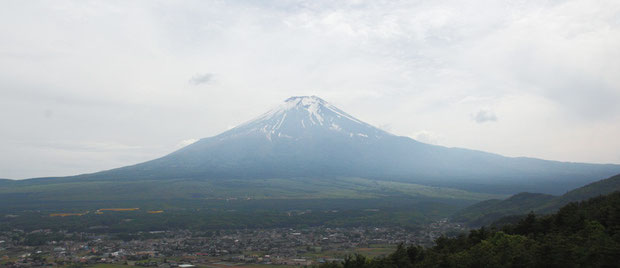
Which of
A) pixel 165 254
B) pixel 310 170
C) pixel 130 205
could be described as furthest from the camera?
pixel 310 170

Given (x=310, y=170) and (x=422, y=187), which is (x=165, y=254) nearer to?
(x=422, y=187)

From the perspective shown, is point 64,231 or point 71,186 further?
point 71,186

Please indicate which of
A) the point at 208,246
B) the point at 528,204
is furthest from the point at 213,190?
the point at 528,204

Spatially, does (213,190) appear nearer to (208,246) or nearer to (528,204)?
(208,246)

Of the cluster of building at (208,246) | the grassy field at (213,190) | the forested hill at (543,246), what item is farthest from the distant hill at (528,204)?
the forested hill at (543,246)

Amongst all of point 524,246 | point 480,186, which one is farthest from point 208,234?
point 480,186

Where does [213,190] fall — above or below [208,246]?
above

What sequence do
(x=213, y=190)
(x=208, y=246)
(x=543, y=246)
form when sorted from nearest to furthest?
(x=543, y=246) → (x=208, y=246) → (x=213, y=190)

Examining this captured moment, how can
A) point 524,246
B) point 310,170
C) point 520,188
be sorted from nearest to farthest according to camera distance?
point 524,246 → point 520,188 → point 310,170
